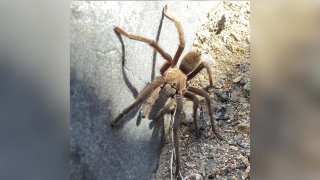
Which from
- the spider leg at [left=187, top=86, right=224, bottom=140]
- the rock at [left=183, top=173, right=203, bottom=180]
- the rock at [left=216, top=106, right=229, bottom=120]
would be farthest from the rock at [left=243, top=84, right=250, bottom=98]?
the rock at [left=183, top=173, right=203, bottom=180]

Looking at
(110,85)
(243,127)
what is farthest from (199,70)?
(110,85)

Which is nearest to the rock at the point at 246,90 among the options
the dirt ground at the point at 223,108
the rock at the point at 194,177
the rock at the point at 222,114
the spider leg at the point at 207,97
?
the dirt ground at the point at 223,108

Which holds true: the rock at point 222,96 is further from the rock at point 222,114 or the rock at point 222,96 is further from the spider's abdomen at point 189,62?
the spider's abdomen at point 189,62

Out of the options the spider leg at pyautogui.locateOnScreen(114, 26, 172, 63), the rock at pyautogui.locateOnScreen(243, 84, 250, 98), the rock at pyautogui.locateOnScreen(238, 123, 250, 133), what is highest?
the spider leg at pyautogui.locateOnScreen(114, 26, 172, 63)

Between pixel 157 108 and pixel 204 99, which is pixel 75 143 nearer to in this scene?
pixel 157 108

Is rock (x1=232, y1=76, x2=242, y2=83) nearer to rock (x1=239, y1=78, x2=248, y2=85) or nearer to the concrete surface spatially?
rock (x1=239, y1=78, x2=248, y2=85)
